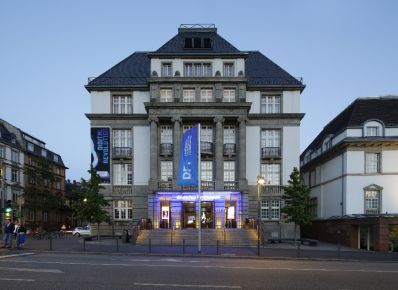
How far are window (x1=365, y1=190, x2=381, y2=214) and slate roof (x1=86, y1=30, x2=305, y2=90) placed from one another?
15083mm

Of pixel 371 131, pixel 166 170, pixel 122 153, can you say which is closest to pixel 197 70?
pixel 166 170

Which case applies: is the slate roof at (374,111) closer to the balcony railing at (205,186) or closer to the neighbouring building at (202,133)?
the neighbouring building at (202,133)

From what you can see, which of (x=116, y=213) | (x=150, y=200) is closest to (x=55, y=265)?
(x=150, y=200)

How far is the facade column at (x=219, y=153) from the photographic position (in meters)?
49.4

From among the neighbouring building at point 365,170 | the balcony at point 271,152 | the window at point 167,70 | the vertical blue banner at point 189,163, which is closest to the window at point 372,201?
the neighbouring building at point 365,170

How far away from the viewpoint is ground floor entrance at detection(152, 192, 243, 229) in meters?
48.9

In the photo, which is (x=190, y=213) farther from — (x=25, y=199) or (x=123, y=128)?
(x=25, y=199)

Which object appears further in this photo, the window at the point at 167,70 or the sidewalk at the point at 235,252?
the window at the point at 167,70

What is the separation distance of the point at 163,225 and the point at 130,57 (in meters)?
22.9

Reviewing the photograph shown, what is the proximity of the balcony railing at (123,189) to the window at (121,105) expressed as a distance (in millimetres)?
8640

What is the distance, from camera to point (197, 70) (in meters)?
51.1

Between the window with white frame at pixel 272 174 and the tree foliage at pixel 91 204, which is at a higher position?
the window with white frame at pixel 272 174

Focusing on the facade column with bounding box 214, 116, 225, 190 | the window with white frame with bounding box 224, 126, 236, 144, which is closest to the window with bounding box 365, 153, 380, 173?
the window with white frame with bounding box 224, 126, 236, 144

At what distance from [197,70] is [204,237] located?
1960 cm
